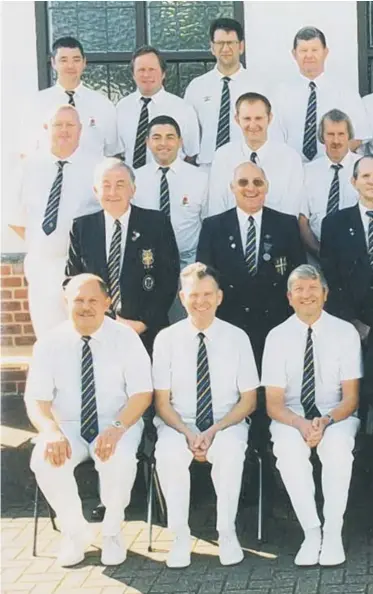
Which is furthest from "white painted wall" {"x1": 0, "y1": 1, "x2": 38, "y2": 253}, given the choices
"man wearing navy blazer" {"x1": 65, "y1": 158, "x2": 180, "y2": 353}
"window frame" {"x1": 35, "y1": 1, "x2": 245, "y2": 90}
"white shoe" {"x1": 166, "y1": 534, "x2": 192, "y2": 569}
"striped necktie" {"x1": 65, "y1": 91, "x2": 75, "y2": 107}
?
"white shoe" {"x1": 166, "y1": 534, "x2": 192, "y2": 569}

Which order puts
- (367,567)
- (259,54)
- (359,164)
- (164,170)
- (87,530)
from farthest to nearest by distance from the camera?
1. (259,54)
2. (164,170)
3. (359,164)
4. (87,530)
5. (367,567)

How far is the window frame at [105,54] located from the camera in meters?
7.48

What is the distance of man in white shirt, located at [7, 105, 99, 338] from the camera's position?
6062 millimetres

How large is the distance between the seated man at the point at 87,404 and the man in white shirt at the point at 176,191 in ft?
3.38

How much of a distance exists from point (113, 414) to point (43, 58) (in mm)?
3314

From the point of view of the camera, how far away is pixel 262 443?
5535 millimetres

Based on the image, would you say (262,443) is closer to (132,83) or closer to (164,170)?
(164,170)

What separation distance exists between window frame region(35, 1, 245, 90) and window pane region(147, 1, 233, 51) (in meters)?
0.05

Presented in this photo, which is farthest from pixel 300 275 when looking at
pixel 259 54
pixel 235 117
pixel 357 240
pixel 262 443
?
pixel 259 54

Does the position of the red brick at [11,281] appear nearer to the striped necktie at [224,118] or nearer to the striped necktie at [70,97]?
the striped necktie at [70,97]

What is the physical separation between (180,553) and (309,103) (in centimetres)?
312

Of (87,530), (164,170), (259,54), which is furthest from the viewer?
(259,54)

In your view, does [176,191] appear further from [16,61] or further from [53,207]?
[16,61]

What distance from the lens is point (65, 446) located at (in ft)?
16.7
